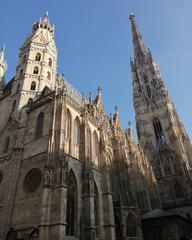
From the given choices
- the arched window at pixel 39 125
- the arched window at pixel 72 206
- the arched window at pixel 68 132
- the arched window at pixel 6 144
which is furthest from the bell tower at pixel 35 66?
the arched window at pixel 72 206

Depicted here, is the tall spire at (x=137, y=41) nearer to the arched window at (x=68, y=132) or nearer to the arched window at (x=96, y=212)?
the arched window at (x=68, y=132)

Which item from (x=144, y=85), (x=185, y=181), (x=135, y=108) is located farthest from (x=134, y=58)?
(x=185, y=181)

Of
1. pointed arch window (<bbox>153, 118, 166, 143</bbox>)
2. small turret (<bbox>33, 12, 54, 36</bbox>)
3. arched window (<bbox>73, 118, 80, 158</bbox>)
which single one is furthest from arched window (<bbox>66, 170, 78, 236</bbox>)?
pointed arch window (<bbox>153, 118, 166, 143</bbox>)

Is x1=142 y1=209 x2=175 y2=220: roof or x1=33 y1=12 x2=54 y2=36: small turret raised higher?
x1=33 y1=12 x2=54 y2=36: small turret

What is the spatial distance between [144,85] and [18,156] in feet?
155

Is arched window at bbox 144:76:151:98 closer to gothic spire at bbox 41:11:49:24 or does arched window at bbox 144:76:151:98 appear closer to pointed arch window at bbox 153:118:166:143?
pointed arch window at bbox 153:118:166:143

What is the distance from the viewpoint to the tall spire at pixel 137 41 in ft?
227

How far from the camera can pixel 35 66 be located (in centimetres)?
2761

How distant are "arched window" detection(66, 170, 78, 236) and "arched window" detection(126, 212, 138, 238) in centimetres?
744

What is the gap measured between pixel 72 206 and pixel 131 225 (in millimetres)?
8358

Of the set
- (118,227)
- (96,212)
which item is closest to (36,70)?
(96,212)

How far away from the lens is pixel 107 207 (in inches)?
795

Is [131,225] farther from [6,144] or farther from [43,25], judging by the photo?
[43,25]

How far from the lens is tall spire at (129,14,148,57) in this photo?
69.1 metres
